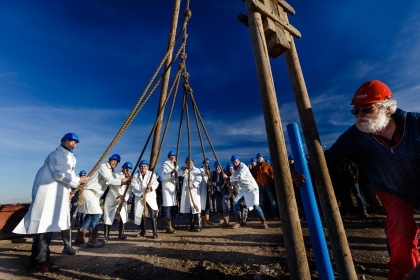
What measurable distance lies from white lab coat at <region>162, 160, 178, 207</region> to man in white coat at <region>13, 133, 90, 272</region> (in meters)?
2.99

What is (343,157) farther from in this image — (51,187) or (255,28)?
(51,187)

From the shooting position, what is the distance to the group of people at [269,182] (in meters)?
2.07

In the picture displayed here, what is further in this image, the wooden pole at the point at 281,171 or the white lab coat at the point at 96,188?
the white lab coat at the point at 96,188

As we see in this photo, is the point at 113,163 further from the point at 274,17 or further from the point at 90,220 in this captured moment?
the point at 274,17

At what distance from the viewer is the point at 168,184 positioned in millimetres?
6980

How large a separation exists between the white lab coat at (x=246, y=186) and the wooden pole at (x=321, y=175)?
4.56m

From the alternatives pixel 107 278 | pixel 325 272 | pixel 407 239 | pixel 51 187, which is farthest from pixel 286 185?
pixel 51 187

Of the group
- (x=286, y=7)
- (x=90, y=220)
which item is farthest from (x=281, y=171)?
(x=90, y=220)

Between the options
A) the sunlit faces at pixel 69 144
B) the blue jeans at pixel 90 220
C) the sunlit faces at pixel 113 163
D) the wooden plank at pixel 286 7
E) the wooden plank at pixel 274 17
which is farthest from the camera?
the sunlit faces at pixel 113 163

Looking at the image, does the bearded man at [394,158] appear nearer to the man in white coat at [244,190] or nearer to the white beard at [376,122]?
the white beard at [376,122]

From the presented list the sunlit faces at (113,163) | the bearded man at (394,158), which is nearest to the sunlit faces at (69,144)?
the sunlit faces at (113,163)

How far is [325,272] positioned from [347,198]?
6210mm

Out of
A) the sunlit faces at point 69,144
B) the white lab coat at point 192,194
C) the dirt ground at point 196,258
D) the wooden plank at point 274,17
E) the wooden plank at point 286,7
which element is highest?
the wooden plank at point 286,7

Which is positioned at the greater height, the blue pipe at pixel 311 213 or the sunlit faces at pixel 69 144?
the sunlit faces at pixel 69 144
